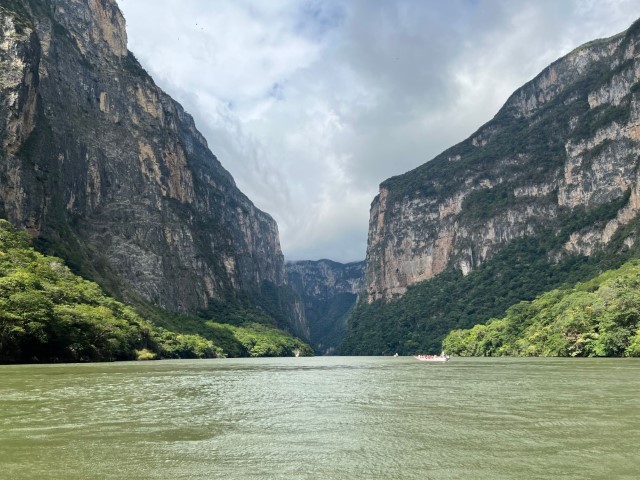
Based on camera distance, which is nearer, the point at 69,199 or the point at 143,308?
the point at 143,308

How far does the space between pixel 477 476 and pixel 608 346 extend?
77.6 metres

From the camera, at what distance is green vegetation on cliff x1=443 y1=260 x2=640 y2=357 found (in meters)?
78.9

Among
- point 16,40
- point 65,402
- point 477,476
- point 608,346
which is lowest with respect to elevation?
point 477,476

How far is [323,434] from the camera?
18.8 metres

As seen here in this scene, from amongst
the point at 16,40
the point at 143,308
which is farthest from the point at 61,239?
the point at 16,40

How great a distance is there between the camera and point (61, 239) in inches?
5576

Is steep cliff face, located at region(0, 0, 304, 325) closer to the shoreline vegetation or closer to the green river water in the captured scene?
the shoreline vegetation

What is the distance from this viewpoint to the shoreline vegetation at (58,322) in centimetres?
6669

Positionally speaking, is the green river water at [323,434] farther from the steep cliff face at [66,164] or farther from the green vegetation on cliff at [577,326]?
the steep cliff face at [66,164]

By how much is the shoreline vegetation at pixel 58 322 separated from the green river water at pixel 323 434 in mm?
38721

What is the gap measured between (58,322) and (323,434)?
6473 cm

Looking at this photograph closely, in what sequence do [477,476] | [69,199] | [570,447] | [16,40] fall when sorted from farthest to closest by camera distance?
[69,199]
[16,40]
[570,447]
[477,476]

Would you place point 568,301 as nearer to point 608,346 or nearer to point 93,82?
point 608,346

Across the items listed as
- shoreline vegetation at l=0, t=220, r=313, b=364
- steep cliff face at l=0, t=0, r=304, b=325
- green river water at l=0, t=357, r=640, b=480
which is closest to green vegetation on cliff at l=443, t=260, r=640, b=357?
green river water at l=0, t=357, r=640, b=480
